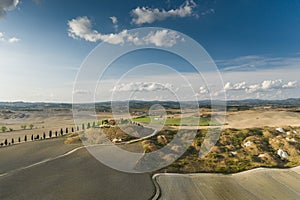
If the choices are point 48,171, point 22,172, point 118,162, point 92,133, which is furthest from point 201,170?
point 92,133

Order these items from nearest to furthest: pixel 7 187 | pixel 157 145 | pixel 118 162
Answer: pixel 7 187
pixel 118 162
pixel 157 145

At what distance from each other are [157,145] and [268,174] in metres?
13.1

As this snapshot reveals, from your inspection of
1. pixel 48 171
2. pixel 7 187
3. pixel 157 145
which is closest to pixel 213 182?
pixel 157 145

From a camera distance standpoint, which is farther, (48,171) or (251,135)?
(251,135)

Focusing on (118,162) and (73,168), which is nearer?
(73,168)

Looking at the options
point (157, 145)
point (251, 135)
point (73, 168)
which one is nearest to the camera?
point (73, 168)

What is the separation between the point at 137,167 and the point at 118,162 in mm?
2392

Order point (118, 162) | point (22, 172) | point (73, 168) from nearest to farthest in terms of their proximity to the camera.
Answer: point (22, 172)
point (73, 168)
point (118, 162)

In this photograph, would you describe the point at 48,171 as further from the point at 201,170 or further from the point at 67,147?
the point at 201,170

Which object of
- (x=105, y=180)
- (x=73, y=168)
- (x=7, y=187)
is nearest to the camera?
(x=7, y=187)

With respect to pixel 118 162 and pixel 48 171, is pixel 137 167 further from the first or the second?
pixel 48 171

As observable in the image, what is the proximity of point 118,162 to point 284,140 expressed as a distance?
21803 mm

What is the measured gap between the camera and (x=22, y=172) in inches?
811

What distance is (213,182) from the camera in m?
19.8
